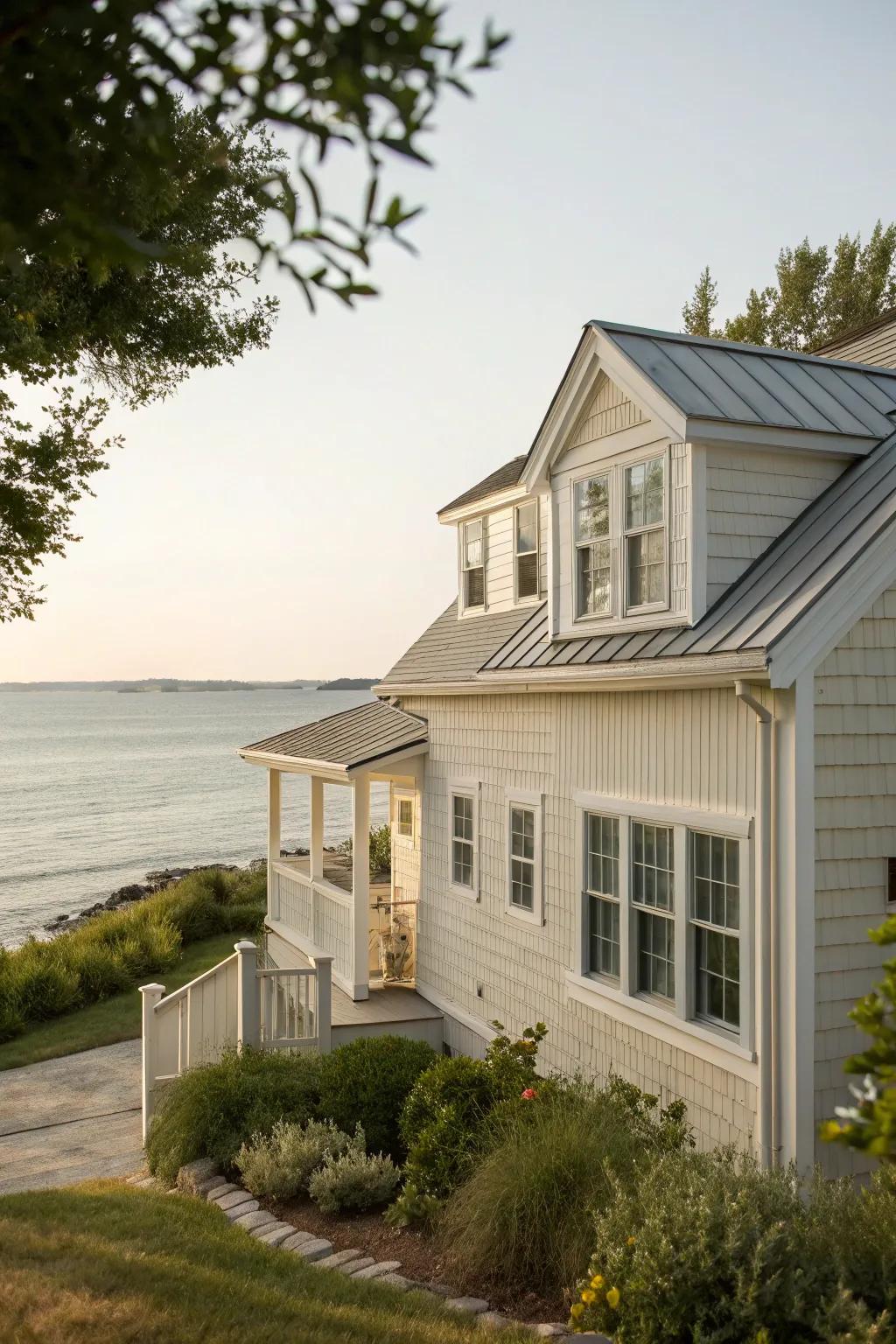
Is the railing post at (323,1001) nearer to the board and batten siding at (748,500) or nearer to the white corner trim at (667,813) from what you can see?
the white corner trim at (667,813)

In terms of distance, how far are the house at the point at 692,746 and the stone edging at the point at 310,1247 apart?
2.25 metres

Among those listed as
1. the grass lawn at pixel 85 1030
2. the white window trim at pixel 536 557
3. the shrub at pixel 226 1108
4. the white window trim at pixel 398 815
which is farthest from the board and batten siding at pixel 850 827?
the grass lawn at pixel 85 1030

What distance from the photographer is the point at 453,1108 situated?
847 centimetres

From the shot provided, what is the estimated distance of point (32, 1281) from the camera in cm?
580

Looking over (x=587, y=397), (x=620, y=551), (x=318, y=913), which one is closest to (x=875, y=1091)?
(x=620, y=551)

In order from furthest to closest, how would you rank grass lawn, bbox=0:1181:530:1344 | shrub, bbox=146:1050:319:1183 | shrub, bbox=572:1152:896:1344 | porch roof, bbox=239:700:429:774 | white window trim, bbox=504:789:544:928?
porch roof, bbox=239:700:429:774 → white window trim, bbox=504:789:544:928 → shrub, bbox=146:1050:319:1183 → grass lawn, bbox=0:1181:530:1344 → shrub, bbox=572:1152:896:1344

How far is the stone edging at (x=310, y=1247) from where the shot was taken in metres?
5.93

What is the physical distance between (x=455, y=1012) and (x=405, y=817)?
474cm

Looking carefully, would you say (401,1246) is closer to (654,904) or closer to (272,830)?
(654,904)

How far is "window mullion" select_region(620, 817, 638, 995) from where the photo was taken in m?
8.88

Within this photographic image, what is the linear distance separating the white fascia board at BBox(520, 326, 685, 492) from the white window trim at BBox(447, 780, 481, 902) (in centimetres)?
375

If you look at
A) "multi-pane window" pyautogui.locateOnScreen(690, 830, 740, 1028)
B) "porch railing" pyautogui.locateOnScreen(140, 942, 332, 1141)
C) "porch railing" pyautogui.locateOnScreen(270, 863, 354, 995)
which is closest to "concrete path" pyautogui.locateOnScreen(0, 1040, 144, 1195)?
"porch railing" pyautogui.locateOnScreen(140, 942, 332, 1141)

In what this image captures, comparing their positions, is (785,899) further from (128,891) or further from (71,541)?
(128,891)

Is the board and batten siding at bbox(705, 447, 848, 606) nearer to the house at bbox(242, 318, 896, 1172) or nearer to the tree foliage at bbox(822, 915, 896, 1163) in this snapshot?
the house at bbox(242, 318, 896, 1172)
